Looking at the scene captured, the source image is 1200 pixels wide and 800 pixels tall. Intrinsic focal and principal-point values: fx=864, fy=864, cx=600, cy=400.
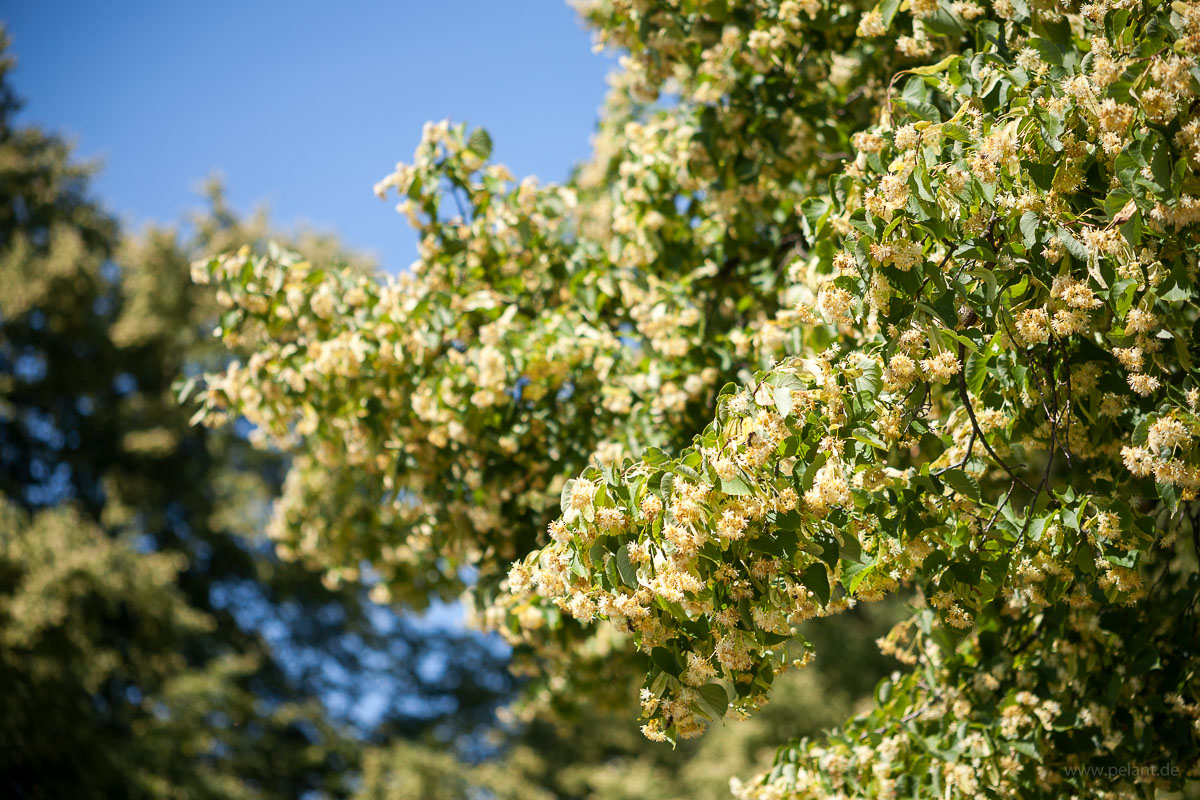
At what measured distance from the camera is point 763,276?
3.62m

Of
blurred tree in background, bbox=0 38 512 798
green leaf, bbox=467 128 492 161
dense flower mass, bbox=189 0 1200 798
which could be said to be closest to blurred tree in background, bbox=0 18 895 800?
blurred tree in background, bbox=0 38 512 798

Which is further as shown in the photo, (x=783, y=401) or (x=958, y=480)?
(x=958, y=480)

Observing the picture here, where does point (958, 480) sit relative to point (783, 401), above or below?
below

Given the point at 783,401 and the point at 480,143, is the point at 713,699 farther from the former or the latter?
the point at 480,143

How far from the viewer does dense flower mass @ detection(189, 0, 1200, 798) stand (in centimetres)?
186

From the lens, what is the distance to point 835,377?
6.24 ft

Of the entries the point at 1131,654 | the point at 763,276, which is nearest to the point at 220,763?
the point at 763,276

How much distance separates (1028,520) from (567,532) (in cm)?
109

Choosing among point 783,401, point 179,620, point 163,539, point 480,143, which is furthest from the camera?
point 163,539

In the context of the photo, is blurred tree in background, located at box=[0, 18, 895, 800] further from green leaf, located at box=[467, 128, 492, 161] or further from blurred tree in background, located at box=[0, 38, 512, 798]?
green leaf, located at box=[467, 128, 492, 161]

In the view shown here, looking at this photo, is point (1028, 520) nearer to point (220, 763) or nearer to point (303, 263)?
point (303, 263)

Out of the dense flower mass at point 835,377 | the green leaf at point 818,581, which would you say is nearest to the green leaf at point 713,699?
the dense flower mass at point 835,377

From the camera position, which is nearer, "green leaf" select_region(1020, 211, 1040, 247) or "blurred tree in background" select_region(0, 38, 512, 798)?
"green leaf" select_region(1020, 211, 1040, 247)

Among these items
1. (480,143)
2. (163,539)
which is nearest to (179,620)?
(163,539)
